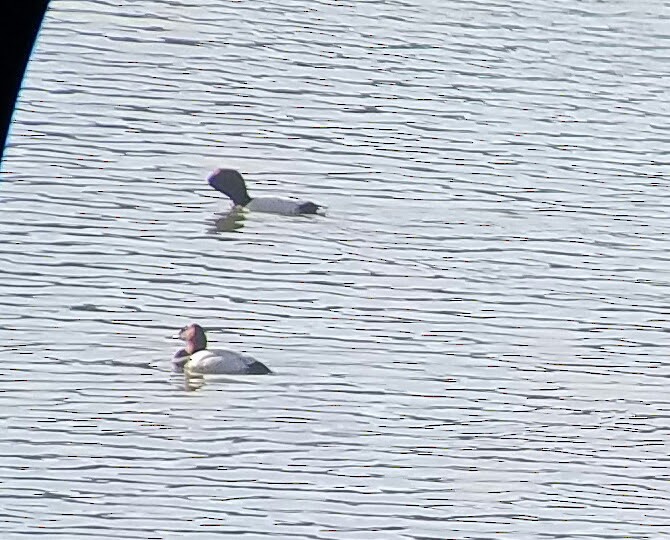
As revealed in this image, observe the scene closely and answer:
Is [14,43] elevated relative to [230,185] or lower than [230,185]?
elevated

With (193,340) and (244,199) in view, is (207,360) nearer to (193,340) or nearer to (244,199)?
(193,340)

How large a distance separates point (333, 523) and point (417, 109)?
6519 millimetres

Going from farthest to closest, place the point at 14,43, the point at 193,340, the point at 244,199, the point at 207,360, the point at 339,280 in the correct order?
the point at 244,199 → the point at 339,280 → the point at 193,340 → the point at 207,360 → the point at 14,43

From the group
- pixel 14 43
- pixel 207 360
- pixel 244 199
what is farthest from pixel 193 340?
pixel 14 43

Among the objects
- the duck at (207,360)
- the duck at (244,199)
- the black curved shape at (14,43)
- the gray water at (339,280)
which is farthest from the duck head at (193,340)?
the black curved shape at (14,43)

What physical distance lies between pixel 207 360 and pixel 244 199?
9.08 feet

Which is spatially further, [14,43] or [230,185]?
[230,185]

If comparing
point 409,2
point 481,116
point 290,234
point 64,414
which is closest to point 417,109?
point 481,116

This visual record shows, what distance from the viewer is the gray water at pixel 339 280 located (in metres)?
5.76

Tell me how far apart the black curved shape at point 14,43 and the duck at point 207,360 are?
5.41m

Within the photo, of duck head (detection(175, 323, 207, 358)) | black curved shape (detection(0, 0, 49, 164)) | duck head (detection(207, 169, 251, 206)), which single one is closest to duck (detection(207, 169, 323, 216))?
duck head (detection(207, 169, 251, 206))

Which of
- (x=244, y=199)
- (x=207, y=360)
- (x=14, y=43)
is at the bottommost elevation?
(x=207, y=360)

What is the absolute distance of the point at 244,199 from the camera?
945cm

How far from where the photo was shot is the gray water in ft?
18.9
